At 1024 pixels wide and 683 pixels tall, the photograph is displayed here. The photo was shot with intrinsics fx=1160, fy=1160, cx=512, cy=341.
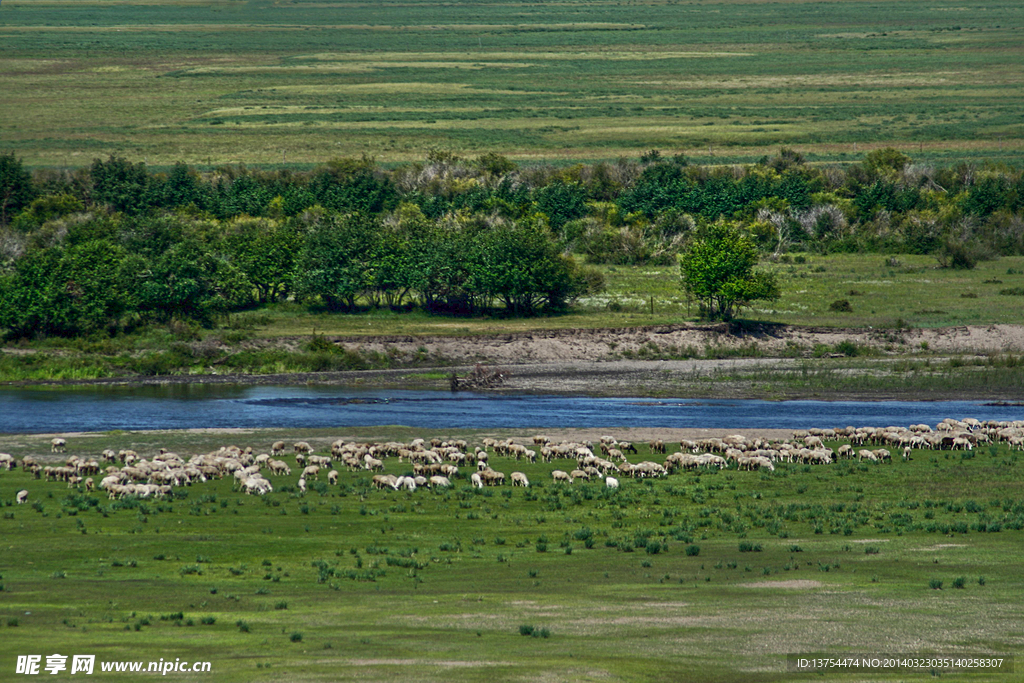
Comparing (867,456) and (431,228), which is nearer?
(867,456)

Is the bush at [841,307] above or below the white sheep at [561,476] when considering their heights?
below

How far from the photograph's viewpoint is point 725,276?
227 feet

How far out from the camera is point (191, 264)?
68.9 metres

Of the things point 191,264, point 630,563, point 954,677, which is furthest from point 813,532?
point 191,264

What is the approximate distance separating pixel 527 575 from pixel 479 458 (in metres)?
13.5

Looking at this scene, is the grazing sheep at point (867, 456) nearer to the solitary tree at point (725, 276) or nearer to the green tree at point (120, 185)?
the solitary tree at point (725, 276)

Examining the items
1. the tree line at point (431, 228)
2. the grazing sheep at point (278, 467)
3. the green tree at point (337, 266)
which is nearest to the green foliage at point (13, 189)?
the tree line at point (431, 228)

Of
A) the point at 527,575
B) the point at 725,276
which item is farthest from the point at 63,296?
the point at 527,575

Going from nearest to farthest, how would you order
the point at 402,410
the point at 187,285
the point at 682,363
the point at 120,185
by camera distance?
the point at 402,410
the point at 682,363
the point at 187,285
the point at 120,185

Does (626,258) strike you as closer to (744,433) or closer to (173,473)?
(744,433)

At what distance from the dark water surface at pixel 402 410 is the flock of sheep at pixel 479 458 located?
662 cm

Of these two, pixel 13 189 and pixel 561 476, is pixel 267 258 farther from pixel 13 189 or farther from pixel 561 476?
pixel 561 476

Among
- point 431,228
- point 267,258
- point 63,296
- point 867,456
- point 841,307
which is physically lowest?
point 841,307

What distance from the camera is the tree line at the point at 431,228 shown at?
68.5 m
